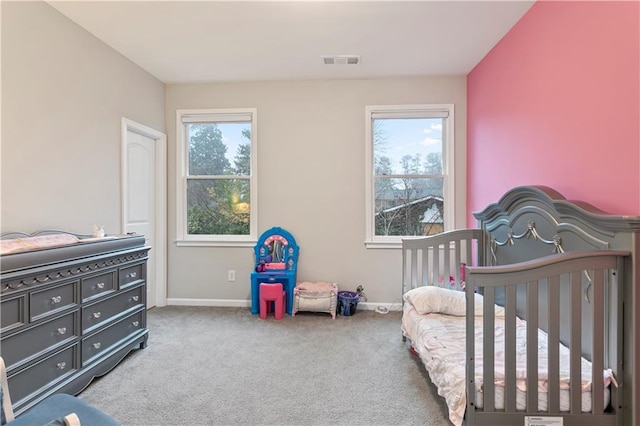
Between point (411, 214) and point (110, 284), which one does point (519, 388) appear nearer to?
point (411, 214)

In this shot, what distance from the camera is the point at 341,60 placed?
299 cm

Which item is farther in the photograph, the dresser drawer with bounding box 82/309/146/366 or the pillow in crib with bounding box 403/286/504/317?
the pillow in crib with bounding box 403/286/504/317

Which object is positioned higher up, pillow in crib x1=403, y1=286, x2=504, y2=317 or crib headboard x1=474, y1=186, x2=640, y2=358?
crib headboard x1=474, y1=186, x2=640, y2=358

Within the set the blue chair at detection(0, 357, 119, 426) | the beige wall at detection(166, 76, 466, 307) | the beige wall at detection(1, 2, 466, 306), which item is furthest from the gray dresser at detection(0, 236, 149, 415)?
the beige wall at detection(166, 76, 466, 307)

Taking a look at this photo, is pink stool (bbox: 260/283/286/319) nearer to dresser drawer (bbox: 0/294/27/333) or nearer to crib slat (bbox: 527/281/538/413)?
dresser drawer (bbox: 0/294/27/333)

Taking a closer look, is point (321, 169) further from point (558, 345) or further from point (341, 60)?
point (558, 345)

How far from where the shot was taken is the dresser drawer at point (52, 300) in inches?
64.5

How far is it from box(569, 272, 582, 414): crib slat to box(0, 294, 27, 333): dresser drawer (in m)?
2.62

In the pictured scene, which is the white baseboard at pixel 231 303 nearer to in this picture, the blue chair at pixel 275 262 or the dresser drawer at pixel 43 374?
the blue chair at pixel 275 262

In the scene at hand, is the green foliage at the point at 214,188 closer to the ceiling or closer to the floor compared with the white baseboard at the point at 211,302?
closer to the ceiling

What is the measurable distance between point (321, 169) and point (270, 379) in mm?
2150

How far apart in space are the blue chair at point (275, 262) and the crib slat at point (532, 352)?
2232mm

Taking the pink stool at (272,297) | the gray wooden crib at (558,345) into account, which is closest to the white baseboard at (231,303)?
the pink stool at (272,297)

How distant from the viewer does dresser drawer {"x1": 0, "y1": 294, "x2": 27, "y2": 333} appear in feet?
4.86
